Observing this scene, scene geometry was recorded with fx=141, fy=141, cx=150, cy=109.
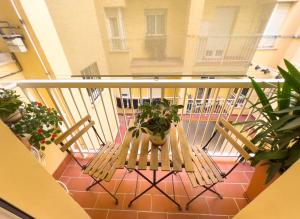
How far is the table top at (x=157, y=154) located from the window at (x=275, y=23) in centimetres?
337

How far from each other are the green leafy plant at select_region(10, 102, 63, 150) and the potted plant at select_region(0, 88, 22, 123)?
0.05m

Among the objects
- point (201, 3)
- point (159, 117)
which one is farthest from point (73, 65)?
point (201, 3)

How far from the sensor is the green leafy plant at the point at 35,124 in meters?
1.04

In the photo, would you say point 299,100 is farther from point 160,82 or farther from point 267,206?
point 160,82

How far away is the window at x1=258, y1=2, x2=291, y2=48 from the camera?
3102mm

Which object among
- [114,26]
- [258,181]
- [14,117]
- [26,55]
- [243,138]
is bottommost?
[258,181]

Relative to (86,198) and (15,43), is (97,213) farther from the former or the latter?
(15,43)

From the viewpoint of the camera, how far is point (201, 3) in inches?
105

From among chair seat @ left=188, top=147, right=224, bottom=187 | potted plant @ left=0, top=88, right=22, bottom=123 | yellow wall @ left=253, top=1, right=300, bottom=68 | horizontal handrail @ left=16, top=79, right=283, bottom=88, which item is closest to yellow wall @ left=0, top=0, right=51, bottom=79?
horizontal handrail @ left=16, top=79, right=283, bottom=88

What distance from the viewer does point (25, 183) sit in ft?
1.89

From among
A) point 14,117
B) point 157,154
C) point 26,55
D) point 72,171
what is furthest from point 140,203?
point 26,55

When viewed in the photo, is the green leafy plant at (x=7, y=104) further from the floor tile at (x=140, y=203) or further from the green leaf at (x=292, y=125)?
the green leaf at (x=292, y=125)

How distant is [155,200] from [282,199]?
1.15 metres

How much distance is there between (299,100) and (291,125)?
0.23 metres
